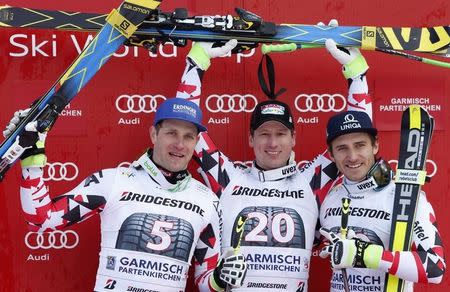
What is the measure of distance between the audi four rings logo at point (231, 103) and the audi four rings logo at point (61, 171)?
2.86ft

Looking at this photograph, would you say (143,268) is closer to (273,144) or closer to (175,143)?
(175,143)

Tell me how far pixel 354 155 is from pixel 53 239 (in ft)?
5.83

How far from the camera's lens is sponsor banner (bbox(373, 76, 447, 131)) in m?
3.83

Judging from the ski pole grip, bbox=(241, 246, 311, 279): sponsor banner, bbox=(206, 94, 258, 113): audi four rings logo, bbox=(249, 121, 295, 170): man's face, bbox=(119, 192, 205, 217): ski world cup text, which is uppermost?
the ski pole grip

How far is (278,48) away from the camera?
342 cm

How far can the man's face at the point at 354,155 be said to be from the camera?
3020 millimetres

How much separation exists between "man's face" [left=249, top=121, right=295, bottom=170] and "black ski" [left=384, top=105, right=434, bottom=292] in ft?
1.91

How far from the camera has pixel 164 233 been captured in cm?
297

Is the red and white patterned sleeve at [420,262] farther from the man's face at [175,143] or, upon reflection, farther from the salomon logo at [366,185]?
A: the man's face at [175,143]

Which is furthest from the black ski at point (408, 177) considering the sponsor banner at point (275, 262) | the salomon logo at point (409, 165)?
the sponsor banner at point (275, 262)

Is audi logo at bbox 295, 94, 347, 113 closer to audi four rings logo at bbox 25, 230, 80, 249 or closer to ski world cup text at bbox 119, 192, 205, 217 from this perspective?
ski world cup text at bbox 119, 192, 205, 217

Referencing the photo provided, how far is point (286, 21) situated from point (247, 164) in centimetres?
89

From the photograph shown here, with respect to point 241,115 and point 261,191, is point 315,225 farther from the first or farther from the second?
point 241,115

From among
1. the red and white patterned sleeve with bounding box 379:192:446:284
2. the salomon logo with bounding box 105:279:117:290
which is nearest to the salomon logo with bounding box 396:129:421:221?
the red and white patterned sleeve with bounding box 379:192:446:284
